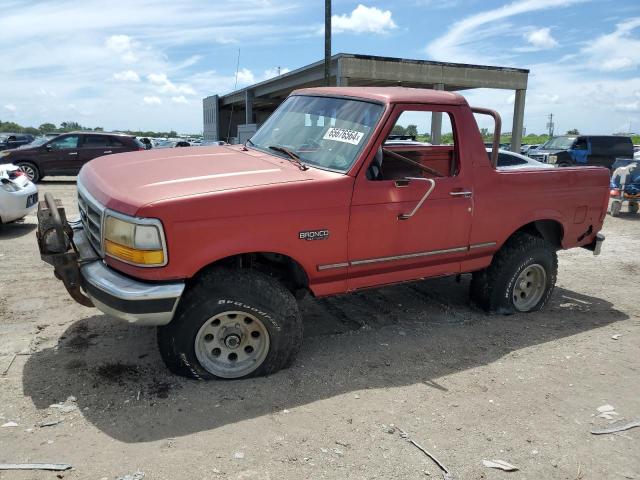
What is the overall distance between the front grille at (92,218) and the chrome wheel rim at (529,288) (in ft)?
12.5

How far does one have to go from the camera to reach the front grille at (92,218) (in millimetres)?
3393

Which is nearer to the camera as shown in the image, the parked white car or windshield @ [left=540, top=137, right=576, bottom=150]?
the parked white car

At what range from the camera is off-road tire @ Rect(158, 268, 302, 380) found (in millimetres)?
3375

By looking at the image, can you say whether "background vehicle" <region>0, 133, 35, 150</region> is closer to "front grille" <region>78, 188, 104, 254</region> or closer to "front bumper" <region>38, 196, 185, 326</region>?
"front grille" <region>78, 188, 104, 254</region>

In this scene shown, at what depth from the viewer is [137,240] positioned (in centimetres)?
308

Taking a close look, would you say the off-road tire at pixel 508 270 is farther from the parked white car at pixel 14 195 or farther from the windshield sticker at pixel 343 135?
the parked white car at pixel 14 195

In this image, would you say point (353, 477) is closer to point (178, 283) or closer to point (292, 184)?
point (178, 283)

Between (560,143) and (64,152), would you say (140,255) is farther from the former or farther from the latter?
(560,143)

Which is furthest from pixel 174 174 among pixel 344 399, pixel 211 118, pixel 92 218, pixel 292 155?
pixel 211 118

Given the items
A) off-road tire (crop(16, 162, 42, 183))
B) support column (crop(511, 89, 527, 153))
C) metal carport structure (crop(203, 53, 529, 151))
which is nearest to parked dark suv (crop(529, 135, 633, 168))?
support column (crop(511, 89, 527, 153))

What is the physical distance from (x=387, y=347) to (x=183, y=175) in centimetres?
217

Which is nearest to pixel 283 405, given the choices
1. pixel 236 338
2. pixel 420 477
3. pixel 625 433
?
pixel 236 338

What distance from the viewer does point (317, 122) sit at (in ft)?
14.0

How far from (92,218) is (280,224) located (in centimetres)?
131
